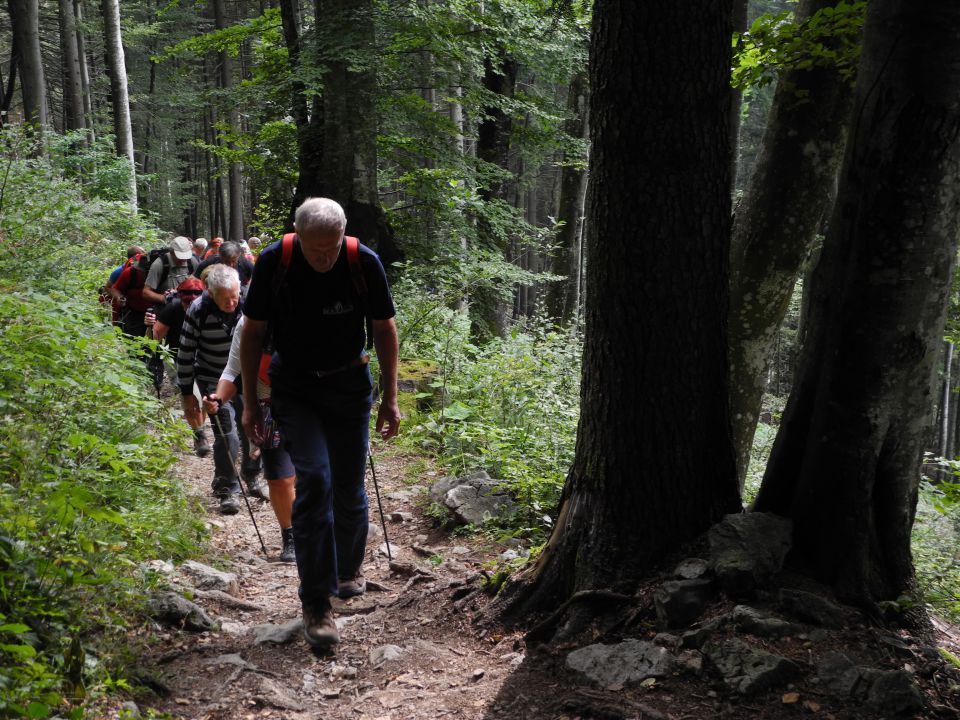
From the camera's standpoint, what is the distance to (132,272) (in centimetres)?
957

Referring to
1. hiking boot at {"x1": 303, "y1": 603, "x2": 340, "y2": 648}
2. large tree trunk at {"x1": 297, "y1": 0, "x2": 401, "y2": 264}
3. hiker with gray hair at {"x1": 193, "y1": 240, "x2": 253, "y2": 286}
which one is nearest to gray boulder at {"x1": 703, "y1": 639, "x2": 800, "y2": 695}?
hiking boot at {"x1": 303, "y1": 603, "x2": 340, "y2": 648}

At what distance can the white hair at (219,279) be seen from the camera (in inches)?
248

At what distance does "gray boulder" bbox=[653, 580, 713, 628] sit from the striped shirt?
4468mm

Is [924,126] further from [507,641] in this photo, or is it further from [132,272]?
[132,272]

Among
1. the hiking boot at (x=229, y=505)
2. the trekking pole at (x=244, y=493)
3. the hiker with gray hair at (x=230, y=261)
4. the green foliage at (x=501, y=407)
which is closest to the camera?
the trekking pole at (x=244, y=493)

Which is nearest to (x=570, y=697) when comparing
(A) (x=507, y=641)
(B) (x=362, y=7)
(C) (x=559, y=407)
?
(A) (x=507, y=641)

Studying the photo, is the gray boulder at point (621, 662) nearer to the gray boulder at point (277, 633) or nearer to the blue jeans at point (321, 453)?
the blue jeans at point (321, 453)

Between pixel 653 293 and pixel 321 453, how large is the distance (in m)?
2.05

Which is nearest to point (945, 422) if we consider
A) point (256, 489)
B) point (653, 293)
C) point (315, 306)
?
point (256, 489)

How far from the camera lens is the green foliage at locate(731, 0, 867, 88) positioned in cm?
428

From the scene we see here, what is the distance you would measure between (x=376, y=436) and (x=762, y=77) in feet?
19.6

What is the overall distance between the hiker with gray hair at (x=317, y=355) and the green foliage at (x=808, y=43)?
2.88 meters

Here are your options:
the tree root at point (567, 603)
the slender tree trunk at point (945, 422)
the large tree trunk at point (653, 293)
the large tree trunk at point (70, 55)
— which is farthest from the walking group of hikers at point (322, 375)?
the slender tree trunk at point (945, 422)

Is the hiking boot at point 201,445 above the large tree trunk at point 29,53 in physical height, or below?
below
